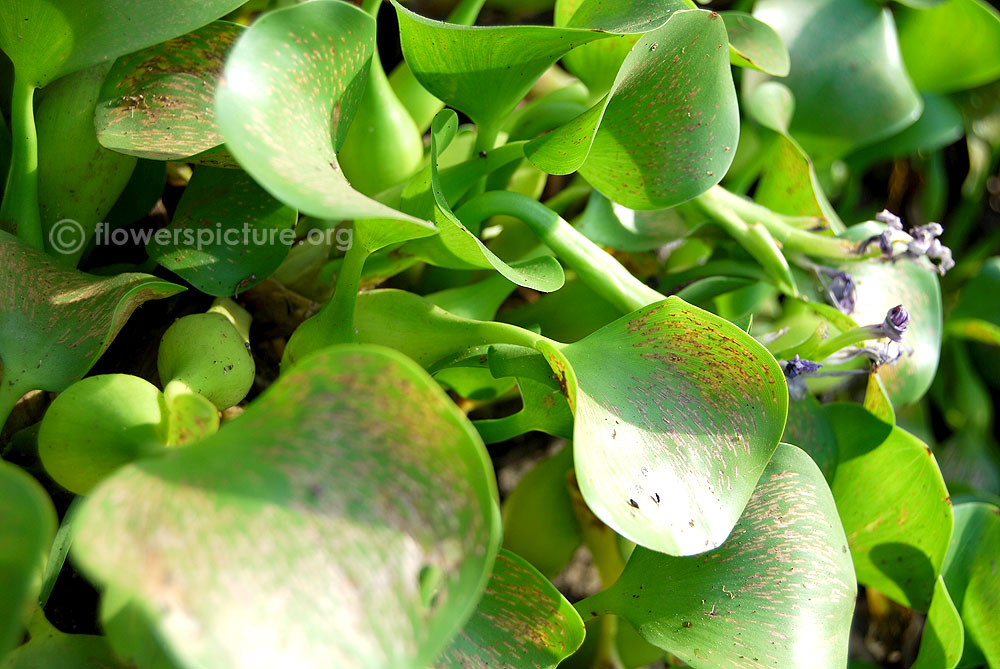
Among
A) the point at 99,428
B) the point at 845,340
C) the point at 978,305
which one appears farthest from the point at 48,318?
the point at 978,305

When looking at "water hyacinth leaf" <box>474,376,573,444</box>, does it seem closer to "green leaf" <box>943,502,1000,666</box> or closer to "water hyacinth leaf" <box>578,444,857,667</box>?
"water hyacinth leaf" <box>578,444,857,667</box>

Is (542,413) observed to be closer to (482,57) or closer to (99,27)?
(482,57)

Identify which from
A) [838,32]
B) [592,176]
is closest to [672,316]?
[592,176]

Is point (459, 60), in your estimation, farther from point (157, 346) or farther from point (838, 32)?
point (838, 32)

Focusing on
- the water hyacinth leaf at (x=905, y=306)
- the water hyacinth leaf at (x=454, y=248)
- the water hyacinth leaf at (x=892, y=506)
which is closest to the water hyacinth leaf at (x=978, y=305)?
the water hyacinth leaf at (x=905, y=306)

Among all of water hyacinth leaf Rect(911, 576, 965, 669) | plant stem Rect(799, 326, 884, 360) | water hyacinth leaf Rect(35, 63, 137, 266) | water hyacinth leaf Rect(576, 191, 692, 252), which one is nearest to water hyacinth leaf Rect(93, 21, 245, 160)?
water hyacinth leaf Rect(35, 63, 137, 266)

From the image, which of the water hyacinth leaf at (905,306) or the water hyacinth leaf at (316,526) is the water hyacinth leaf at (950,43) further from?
the water hyacinth leaf at (316,526)

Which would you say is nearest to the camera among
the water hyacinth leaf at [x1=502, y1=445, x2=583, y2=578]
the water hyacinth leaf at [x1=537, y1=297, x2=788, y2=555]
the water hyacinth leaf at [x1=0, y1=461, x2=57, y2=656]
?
the water hyacinth leaf at [x1=0, y1=461, x2=57, y2=656]

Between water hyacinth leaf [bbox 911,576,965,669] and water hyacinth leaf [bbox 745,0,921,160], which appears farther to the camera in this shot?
water hyacinth leaf [bbox 745,0,921,160]
